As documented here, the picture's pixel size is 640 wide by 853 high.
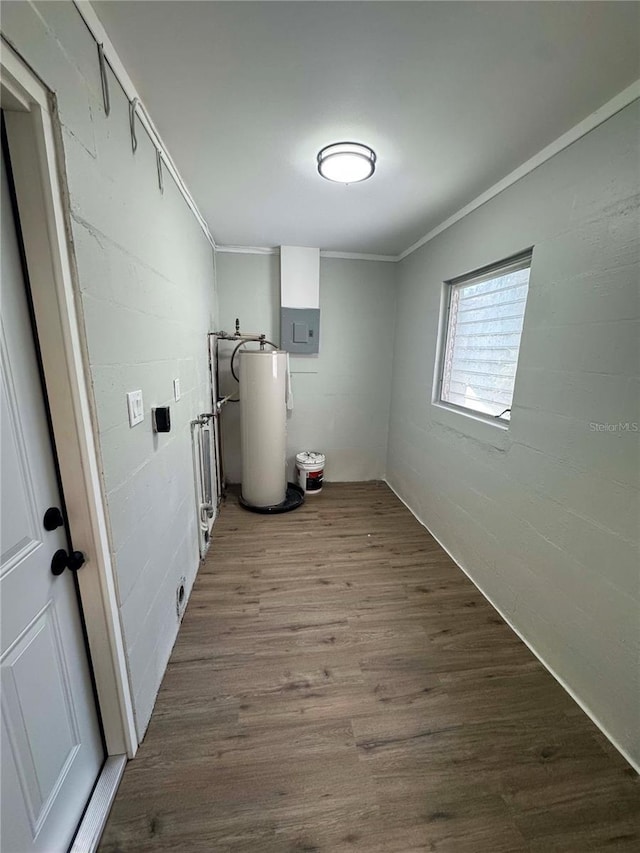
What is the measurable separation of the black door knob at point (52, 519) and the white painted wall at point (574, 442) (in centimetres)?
192

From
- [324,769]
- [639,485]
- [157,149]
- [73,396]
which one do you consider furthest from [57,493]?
[639,485]

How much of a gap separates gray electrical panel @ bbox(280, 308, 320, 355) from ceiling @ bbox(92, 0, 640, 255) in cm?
137

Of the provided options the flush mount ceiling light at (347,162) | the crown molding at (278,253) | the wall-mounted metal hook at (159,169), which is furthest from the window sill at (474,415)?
the wall-mounted metal hook at (159,169)

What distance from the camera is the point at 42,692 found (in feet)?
2.78

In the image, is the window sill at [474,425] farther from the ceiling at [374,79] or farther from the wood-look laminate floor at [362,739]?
the ceiling at [374,79]

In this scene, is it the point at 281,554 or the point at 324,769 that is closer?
the point at 324,769

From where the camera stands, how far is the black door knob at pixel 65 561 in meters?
0.88

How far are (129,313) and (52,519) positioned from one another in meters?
0.72

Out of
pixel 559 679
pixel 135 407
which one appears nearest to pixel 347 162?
pixel 135 407

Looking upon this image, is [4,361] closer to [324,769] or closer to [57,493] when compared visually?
[57,493]

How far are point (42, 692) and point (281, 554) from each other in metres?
1.62

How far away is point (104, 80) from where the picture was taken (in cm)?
99

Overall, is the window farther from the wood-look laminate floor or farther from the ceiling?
the wood-look laminate floor

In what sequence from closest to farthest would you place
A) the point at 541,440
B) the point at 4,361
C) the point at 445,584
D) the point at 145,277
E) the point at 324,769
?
the point at 4,361, the point at 324,769, the point at 145,277, the point at 541,440, the point at 445,584
